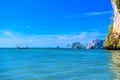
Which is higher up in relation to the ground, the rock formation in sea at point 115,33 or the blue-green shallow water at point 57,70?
the rock formation in sea at point 115,33

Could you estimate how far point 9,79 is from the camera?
21.3 m

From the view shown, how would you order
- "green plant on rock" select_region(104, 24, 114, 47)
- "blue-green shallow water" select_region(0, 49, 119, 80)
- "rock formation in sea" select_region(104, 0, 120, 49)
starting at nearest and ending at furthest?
1. "blue-green shallow water" select_region(0, 49, 119, 80)
2. "rock formation in sea" select_region(104, 0, 120, 49)
3. "green plant on rock" select_region(104, 24, 114, 47)

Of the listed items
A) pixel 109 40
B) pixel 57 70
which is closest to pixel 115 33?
pixel 109 40

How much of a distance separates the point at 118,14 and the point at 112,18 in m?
12.6

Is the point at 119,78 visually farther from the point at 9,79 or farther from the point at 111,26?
the point at 111,26

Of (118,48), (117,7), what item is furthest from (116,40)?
(117,7)

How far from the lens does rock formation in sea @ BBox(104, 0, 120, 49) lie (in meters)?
110

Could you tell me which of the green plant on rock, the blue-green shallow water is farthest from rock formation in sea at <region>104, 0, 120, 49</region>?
the blue-green shallow water

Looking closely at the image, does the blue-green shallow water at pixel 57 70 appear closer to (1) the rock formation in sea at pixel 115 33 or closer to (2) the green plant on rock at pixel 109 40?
(1) the rock formation in sea at pixel 115 33

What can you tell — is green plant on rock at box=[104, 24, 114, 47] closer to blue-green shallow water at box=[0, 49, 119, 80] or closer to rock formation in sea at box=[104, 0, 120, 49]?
rock formation in sea at box=[104, 0, 120, 49]

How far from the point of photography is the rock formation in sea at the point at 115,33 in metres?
110

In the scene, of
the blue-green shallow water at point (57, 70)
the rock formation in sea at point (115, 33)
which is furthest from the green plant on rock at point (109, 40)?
the blue-green shallow water at point (57, 70)

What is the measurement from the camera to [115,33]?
375ft

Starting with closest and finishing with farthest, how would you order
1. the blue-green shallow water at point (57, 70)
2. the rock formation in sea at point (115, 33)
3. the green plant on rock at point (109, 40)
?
the blue-green shallow water at point (57, 70) < the rock formation in sea at point (115, 33) < the green plant on rock at point (109, 40)
